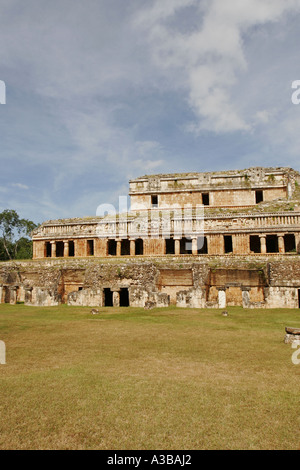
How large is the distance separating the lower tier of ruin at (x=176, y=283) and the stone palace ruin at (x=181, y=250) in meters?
0.05

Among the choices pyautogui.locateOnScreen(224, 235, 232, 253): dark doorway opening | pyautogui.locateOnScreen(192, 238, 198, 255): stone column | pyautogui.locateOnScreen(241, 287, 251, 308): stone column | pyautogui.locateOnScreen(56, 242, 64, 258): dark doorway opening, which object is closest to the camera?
pyautogui.locateOnScreen(241, 287, 251, 308): stone column

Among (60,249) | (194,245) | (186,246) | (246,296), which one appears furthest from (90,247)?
(246,296)

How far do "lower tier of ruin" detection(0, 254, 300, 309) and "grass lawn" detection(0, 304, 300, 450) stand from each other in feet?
22.0

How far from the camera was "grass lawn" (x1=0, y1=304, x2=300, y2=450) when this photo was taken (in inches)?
156

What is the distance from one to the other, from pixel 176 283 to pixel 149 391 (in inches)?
532

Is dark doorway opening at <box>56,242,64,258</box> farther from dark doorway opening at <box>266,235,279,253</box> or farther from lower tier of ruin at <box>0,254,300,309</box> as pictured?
dark doorway opening at <box>266,235,279,253</box>

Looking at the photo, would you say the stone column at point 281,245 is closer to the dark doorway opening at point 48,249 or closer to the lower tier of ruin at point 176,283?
the lower tier of ruin at point 176,283

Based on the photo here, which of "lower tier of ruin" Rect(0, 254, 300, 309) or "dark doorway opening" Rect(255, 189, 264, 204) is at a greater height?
"dark doorway opening" Rect(255, 189, 264, 204)

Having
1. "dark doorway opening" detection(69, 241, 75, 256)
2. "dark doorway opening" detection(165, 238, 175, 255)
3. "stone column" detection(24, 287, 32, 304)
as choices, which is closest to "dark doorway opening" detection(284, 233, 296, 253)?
"dark doorway opening" detection(165, 238, 175, 255)

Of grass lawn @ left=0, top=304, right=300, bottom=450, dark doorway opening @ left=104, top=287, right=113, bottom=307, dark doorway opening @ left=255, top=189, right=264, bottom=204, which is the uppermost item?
dark doorway opening @ left=255, top=189, right=264, bottom=204

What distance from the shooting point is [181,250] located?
25.2 metres

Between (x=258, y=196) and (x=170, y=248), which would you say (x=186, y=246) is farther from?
(x=258, y=196)

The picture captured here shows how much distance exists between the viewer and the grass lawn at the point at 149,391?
156 inches
